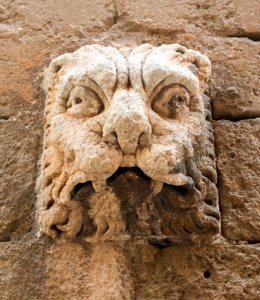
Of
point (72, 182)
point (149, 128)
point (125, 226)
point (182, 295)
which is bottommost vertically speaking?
point (182, 295)

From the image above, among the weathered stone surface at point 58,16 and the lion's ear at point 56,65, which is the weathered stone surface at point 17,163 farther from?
the weathered stone surface at point 58,16

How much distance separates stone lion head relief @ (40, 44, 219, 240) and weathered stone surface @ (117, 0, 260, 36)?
1.43ft

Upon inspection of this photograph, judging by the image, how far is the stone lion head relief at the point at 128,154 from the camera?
1.27 metres

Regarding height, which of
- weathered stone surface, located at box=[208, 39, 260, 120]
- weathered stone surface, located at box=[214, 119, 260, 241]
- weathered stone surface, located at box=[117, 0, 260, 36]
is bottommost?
weathered stone surface, located at box=[214, 119, 260, 241]

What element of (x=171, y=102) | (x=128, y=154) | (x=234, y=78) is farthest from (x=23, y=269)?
(x=234, y=78)

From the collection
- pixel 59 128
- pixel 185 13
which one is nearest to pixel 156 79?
pixel 59 128

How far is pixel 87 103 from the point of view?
1380 mm

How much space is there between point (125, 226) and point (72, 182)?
212 millimetres

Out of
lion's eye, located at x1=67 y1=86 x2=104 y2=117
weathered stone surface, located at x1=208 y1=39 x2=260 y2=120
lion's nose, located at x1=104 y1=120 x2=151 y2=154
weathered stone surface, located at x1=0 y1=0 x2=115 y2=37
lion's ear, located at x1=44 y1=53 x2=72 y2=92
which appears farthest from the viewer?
weathered stone surface, located at x1=0 y1=0 x2=115 y2=37

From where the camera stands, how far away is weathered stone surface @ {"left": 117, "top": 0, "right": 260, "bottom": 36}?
190cm

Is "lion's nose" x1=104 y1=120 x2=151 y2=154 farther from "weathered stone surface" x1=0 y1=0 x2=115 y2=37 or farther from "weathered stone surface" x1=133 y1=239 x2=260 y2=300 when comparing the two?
"weathered stone surface" x1=0 y1=0 x2=115 y2=37

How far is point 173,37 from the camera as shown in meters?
1.87

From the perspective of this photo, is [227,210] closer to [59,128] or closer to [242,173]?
[242,173]

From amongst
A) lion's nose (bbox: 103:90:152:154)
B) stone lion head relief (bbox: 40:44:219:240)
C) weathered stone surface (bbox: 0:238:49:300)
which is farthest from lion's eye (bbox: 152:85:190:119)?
weathered stone surface (bbox: 0:238:49:300)
